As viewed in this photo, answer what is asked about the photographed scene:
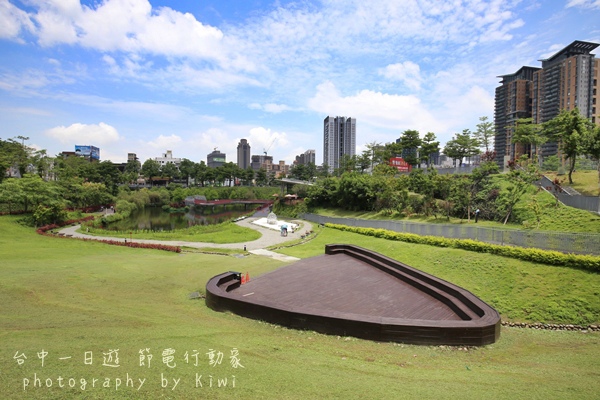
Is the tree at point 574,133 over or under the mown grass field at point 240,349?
over

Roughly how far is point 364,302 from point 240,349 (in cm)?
583

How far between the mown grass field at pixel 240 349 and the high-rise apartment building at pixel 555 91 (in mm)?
57276

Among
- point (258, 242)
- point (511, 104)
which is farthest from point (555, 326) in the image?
point (511, 104)

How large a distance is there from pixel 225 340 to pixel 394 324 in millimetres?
4265

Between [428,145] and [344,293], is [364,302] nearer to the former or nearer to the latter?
[344,293]

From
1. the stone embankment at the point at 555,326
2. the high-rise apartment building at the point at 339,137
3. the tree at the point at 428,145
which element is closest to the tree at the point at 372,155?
the tree at the point at 428,145

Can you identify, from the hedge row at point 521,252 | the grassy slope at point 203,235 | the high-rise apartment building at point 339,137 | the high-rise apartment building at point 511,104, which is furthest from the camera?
the high-rise apartment building at point 339,137

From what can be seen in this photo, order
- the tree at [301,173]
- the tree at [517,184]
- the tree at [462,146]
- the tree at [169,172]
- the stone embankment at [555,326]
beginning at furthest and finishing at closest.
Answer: the tree at [301,173] → the tree at [169,172] → the tree at [462,146] → the tree at [517,184] → the stone embankment at [555,326]

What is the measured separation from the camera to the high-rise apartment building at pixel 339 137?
463 ft

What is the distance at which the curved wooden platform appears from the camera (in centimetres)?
843

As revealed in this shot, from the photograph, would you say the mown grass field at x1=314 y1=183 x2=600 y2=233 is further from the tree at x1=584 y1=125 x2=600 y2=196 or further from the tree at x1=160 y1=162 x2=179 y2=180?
the tree at x1=160 y1=162 x2=179 y2=180

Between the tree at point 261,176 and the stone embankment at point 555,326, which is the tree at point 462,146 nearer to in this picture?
the stone embankment at point 555,326

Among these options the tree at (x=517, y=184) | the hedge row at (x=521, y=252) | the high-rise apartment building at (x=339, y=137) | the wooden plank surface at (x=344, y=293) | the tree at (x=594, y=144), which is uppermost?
the high-rise apartment building at (x=339, y=137)

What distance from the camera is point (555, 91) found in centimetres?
7700
